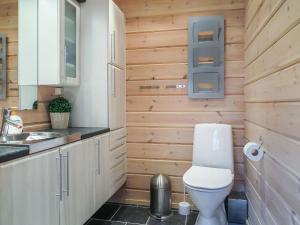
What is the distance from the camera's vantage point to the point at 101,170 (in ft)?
6.94

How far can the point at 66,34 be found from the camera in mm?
2150

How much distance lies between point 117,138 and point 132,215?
79 centimetres

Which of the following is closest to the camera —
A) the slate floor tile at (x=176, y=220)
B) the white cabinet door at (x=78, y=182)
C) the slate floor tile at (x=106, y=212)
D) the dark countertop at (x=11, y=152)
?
the dark countertop at (x=11, y=152)

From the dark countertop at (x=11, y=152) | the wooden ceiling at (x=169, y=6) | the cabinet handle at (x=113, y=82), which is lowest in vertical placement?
the dark countertop at (x=11, y=152)

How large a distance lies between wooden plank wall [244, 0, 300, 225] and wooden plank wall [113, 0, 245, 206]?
36 centimetres

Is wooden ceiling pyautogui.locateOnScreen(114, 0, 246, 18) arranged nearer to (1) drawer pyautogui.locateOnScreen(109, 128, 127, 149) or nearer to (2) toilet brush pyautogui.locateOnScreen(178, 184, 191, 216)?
(1) drawer pyautogui.locateOnScreen(109, 128, 127, 149)

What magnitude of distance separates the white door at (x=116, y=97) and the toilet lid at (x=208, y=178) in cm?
87

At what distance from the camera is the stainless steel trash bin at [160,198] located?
246 cm

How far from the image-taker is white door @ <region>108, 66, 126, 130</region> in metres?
2.36

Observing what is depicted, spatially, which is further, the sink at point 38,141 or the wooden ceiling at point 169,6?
the wooden ceiling at point 169,6

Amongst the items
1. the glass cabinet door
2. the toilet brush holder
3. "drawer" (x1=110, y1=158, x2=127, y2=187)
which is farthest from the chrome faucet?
the toilet brush holder

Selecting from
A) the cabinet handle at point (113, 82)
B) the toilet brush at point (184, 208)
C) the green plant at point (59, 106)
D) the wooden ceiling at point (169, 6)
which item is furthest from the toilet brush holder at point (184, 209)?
the wooden ceiling at point (169, 6)

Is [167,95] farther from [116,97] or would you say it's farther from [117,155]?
[117,155]

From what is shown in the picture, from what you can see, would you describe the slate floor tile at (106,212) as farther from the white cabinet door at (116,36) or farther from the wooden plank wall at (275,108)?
the white cabinet door at (116,36)
